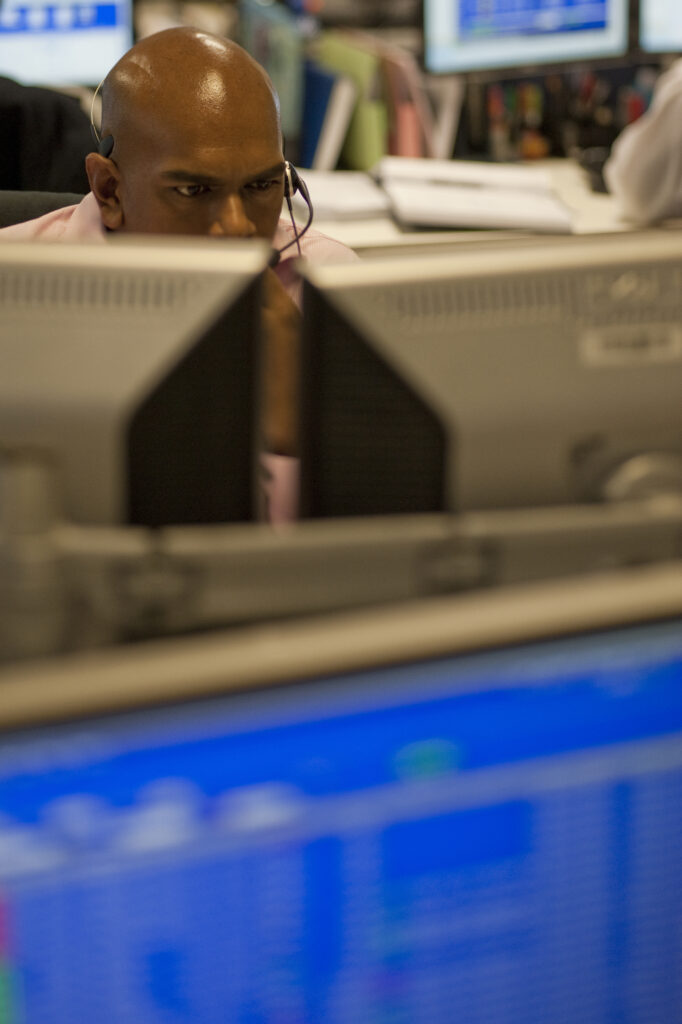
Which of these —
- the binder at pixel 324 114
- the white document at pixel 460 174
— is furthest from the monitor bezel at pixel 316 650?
the binder at pixel 324 114

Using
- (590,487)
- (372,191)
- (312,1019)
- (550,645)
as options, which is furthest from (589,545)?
(372,191)

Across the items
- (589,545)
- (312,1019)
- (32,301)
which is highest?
(32,301)

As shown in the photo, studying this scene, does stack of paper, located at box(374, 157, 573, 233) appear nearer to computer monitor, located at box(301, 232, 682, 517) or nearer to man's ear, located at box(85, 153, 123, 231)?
man's ear, located at box(85, 153, 123, 231)

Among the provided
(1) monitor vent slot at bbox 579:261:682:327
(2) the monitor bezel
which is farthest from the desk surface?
(2) the monitor bezel

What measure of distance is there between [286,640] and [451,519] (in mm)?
206

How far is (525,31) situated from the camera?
101 inches

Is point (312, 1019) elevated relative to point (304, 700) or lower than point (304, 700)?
lower

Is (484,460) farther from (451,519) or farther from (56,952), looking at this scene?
(56,952)

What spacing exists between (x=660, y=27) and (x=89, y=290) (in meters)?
2.34

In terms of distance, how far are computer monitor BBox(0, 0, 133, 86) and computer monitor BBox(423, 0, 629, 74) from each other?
2.23 ft

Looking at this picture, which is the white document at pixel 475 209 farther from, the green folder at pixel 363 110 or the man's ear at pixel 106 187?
the man's ear at pixel 106 187

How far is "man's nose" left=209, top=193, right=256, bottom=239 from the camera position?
49.3 inches

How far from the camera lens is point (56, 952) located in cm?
44

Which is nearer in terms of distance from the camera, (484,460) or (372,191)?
(484,460)
